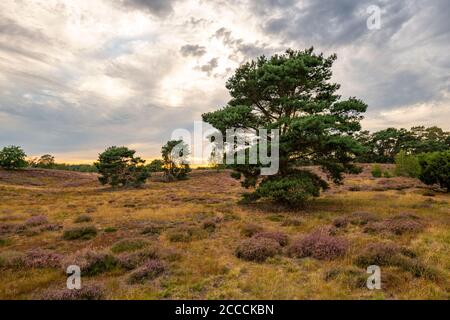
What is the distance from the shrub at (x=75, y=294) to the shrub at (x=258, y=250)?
4.89m

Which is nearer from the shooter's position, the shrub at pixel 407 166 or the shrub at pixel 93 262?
the shrub at pixel 93 262

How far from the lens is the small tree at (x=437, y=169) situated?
92.5 ft

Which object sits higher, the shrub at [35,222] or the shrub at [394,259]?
the shrub at [394,259]

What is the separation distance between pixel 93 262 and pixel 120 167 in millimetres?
44154

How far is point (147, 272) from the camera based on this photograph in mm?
8102

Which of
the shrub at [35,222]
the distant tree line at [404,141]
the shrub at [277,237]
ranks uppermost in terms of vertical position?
the distant tree line at [404,141]

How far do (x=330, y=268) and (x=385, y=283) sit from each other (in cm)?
143

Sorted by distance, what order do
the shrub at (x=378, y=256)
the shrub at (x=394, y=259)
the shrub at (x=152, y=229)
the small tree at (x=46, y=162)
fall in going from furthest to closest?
1. the small tree at (x=46, y=162)
2. the shrub at (x=152, y=229)
3. the shrub at (x=378, y=256)
4. the shrub at (x=394, y=259)

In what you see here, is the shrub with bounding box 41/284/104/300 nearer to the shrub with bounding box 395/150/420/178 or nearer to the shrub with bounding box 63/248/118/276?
the shrub with bounding box 63/248/118/276

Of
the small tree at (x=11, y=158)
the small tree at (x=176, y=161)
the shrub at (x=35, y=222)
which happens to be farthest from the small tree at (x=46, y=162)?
the shrub at (x=35, y=222)

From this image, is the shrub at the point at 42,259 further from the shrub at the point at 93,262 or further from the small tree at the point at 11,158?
the small tree at the point at 11,158

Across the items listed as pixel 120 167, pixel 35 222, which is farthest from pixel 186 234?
pixel 120 167

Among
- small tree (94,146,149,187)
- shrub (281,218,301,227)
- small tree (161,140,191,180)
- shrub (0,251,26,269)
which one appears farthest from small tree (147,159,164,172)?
shrub (0,251,26,269)
